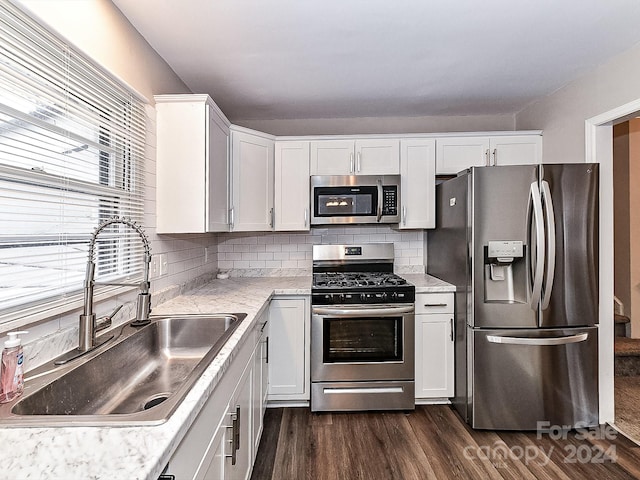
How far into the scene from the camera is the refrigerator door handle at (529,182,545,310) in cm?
224

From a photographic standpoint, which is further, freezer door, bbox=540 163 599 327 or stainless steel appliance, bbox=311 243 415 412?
stainless steel appliance, bbox=311 243 415 412

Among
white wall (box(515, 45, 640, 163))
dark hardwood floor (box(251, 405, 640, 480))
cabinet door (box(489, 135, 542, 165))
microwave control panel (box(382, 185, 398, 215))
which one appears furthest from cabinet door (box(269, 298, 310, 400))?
white wall (box(515, 45, 640, 163))

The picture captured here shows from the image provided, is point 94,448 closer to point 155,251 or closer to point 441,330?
point 155,251

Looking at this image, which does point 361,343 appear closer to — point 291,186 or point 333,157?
point 291,186

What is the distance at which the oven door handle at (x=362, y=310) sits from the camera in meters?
2.60

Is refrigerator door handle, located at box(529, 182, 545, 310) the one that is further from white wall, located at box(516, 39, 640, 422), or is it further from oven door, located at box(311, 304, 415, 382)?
oven door, located at box(311, 304, 415, 382)

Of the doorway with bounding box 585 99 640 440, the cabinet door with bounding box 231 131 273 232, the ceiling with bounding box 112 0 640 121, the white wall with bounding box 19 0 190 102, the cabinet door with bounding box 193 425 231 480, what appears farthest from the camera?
the cabinet door with bounding box 231 131 273 232

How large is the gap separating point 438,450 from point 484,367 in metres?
0.61

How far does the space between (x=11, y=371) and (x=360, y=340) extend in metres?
2.06

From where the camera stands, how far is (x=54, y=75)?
4.28 ft

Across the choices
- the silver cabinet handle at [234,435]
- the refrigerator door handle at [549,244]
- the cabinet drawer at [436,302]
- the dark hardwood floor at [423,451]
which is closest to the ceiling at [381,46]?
the refrigerator door handle at [549,244]

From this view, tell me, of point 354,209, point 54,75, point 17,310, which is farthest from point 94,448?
point 354,209

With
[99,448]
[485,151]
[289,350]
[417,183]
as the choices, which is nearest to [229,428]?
[99,448]

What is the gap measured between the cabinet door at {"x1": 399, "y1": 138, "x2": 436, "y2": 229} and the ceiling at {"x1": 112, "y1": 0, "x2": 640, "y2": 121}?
15.2 inches
